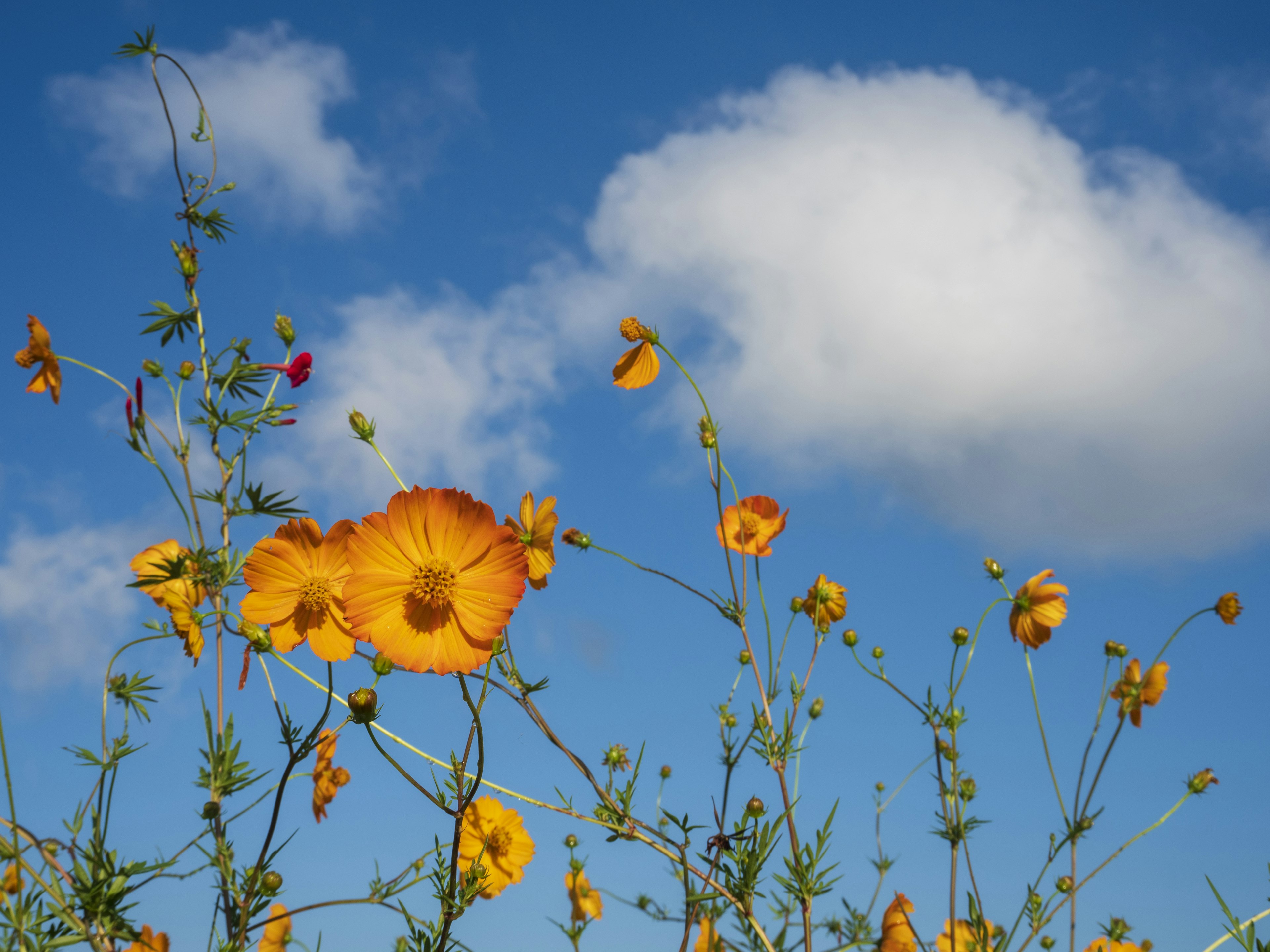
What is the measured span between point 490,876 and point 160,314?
5.14 feet

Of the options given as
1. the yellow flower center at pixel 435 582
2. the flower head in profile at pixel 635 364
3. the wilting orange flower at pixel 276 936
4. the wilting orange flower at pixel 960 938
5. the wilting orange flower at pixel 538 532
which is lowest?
the wilting orange flower at pixel 960 938

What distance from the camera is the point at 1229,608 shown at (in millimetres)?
2600

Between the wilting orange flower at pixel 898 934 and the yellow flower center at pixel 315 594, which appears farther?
the wilting orange flower at pixel 898 934

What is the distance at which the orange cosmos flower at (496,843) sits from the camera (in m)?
2.03

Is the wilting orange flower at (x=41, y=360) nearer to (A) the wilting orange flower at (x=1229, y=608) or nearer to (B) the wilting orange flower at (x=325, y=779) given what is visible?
(B) the wilting orange flower at (x=325, y=779)

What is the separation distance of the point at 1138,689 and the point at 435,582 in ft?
7.32

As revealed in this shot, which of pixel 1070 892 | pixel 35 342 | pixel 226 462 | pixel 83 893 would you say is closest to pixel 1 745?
pixel 83 893

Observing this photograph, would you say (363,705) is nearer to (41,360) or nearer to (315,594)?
(315,594)

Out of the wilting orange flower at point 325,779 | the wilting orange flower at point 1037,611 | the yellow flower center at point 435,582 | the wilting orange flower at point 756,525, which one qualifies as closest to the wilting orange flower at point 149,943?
the wilting orange flower at point 325,779

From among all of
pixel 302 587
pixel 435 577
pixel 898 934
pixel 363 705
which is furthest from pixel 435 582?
pixel 898 934

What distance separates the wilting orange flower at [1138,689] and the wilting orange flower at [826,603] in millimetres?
913

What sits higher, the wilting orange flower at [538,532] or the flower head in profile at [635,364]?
the flower head in profile at [635,364]

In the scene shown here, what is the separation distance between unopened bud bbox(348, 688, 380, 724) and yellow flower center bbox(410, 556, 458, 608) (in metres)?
0.14

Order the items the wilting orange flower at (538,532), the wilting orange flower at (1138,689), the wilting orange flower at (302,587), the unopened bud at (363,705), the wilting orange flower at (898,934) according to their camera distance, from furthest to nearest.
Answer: the wilting orange flower at (1138,689) < the wilting orange flower at (898,934) < the wilting orange flower at (538,532) < the wilting orange flower at (302,587) < the unopened bud at (363,705)
